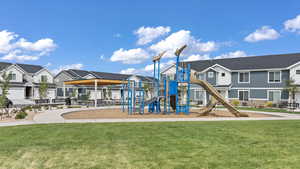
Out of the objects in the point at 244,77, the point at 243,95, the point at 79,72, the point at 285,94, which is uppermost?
the point at 79,72

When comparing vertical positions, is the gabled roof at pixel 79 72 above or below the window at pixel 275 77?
above

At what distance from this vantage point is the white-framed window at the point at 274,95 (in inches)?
1185

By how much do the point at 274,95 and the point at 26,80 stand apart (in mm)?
38141

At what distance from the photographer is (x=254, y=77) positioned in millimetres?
32250

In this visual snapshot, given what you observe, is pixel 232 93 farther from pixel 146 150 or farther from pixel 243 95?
pixel 146 150

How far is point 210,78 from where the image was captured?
35.9m

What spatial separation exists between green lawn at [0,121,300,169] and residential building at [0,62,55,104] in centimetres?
2728

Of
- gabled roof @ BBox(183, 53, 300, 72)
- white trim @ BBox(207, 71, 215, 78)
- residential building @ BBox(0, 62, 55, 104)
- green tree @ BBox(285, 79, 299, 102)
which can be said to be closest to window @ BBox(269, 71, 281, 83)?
gabled roof @ BBox(183, 53, 300, 72)

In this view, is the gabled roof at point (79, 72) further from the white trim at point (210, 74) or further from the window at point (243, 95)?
the window at point (243, 95)

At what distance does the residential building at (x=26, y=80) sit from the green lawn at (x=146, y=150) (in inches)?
1074

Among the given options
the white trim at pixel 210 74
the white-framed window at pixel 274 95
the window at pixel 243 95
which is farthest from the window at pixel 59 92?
the white-framed window at pixel 274 95

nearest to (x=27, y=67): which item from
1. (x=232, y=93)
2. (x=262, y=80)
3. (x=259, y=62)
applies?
(x=232, y=93)

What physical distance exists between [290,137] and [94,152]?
7132 mm

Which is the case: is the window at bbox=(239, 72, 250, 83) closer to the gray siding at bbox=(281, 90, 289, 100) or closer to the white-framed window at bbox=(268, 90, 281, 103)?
the white-framed window at bbox=(268, 90, 281, 103)
